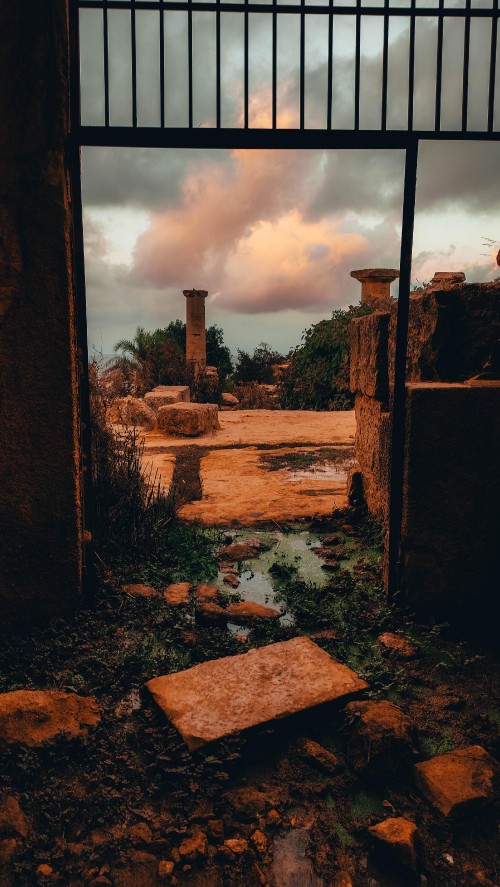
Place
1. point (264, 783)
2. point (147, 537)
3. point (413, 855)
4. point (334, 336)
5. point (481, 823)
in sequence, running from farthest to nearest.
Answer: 1. point (334, 336)
2. point (147, 537)
3. point (264, 783)
4. point (481, 823)
5. point (413, 855)

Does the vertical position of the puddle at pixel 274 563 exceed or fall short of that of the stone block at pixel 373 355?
it falls short

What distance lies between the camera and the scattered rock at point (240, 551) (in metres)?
4.17

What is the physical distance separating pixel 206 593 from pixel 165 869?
5.73 ft

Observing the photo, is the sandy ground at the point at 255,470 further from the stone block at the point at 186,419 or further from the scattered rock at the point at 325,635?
the scattered rock at the point at 325,635

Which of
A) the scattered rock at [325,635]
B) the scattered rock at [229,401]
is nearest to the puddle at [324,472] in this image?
the scattered rock at [325,635]

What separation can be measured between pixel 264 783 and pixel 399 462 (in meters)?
1.67

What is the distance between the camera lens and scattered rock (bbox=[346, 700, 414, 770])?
2.17m

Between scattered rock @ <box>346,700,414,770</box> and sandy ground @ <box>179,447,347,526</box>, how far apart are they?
8.44 ft

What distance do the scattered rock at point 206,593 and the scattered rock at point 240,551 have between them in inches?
22.6

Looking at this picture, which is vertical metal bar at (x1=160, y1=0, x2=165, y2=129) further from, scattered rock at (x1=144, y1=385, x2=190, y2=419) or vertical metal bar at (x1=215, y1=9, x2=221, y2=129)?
scattered rock at (x1=144, y1=385, x2=190, y2=419)

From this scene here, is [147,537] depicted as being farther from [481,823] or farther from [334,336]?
[334,336]

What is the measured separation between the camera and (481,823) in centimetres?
198

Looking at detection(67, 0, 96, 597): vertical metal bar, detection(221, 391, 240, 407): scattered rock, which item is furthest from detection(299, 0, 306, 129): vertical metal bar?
detection(221, 391, 240, 407): scattered rock

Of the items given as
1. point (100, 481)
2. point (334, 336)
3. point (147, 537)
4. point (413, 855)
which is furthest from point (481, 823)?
point (334, 336)
